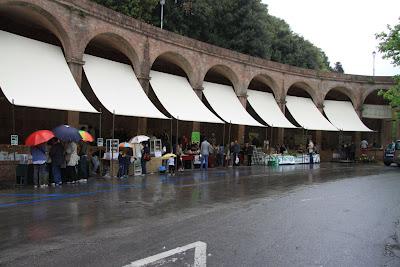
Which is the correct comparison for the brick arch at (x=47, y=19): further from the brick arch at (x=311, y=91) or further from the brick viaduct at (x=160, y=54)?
the brick arch at (x=311, y=91)

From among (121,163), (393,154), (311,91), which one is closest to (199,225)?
(121,163)

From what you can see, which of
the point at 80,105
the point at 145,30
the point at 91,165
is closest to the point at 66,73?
the point at 80,105

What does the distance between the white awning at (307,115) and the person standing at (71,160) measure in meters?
17.3

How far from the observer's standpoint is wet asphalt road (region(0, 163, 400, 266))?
5.59 metres

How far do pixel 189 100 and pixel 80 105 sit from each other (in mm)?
7549

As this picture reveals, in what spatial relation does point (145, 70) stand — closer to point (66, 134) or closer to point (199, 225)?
point (66, 134)

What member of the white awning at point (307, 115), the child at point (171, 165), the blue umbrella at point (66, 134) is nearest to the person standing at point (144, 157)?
the child at point (171, 165)

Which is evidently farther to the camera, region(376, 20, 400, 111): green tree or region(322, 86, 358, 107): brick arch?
region(322, 86, 358, 107): brick arch

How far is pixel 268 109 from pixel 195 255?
21568mm

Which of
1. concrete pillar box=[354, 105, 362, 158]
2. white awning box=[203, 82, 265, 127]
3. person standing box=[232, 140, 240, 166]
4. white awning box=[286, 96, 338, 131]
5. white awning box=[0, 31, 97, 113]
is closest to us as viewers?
white awning box=[0, 31, 97, 113]

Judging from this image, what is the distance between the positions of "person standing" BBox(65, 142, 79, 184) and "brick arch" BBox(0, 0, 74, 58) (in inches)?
170

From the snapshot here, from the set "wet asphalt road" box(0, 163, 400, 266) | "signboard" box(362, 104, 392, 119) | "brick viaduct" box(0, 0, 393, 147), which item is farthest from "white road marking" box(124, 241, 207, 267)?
"signboard" box(362, 104, 392, 119)

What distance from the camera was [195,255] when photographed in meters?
5.61

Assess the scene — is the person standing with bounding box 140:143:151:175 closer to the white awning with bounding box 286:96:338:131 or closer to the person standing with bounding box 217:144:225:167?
the person standing with bounding box 217:144:225:167
